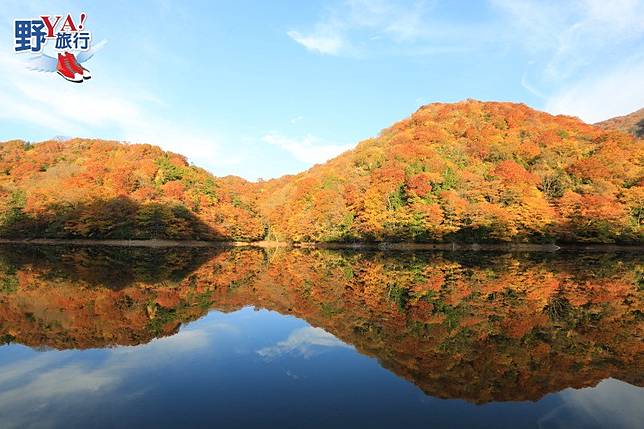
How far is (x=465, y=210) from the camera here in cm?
4953

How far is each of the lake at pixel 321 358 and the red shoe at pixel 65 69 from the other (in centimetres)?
1349

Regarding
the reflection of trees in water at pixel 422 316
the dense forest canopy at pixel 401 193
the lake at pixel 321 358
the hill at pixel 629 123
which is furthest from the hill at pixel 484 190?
the hill at pixel 629 123

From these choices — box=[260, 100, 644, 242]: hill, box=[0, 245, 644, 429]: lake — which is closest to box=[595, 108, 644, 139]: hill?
box=[260, 100, 644, 242]: hill

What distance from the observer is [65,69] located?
2427 centimetres

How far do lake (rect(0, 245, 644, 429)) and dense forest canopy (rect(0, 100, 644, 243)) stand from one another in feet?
119

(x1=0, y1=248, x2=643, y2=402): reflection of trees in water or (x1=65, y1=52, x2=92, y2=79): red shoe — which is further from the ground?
(x1=65, y1=52, x2=92, y2=79): red shoe

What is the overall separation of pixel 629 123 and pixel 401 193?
128 metres

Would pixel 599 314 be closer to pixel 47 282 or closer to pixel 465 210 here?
pixel 47 282

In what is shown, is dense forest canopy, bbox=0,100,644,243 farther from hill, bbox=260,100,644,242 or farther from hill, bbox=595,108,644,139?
hill, bbox=595,108,644,139

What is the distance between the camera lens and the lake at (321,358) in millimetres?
6133

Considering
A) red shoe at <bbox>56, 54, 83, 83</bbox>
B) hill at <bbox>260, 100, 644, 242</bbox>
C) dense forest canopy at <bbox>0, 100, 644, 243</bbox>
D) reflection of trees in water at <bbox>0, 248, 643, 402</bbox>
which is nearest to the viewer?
reflection of trees in water at <bbox>0, 248, 643, 402</bbox>

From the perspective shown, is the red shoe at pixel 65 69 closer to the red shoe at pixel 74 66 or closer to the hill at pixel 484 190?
the red shoe at pixel 74 66

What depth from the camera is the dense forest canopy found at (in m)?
50.3

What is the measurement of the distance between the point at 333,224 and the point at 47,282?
43.0 m
